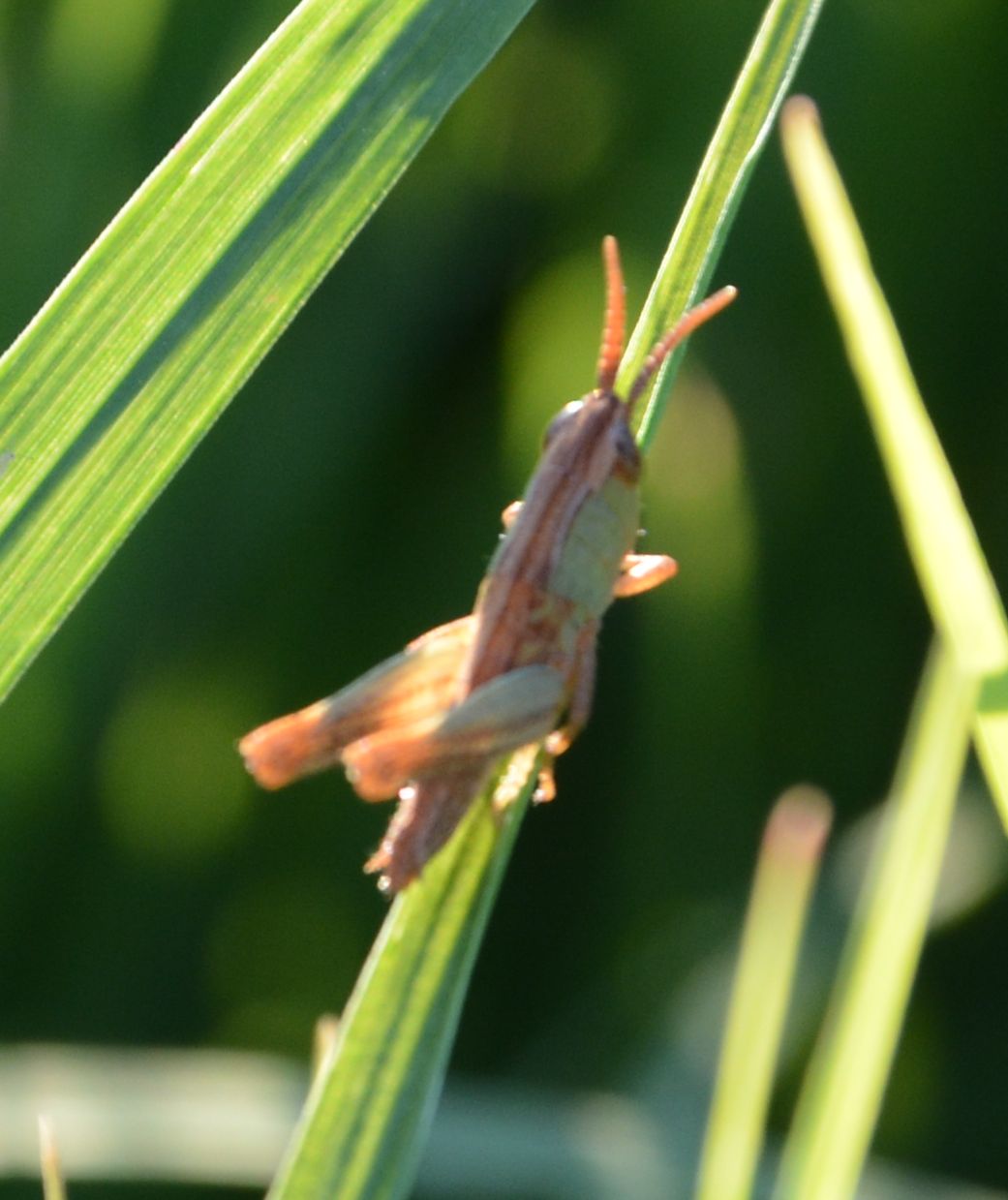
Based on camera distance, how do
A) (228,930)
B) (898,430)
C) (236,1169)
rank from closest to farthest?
1. (898,430)
2. (236,1169)
3. (228,930)

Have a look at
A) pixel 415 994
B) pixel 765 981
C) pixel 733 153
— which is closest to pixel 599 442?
pixel 733 153

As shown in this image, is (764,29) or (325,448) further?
(325,448)

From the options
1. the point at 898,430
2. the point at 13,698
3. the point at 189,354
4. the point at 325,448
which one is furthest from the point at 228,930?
the point at 898,430

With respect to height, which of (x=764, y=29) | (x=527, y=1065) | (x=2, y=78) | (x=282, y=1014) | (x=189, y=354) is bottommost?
(x=527, y=1065)

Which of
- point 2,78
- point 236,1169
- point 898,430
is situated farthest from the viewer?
point 2,78

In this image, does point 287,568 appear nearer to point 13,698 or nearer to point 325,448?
point 325,448

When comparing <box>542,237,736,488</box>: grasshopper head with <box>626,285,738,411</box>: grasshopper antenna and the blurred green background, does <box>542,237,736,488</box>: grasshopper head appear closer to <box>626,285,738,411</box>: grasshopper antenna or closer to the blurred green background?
<box>626,285,738,411</box>: grasshopper antenna

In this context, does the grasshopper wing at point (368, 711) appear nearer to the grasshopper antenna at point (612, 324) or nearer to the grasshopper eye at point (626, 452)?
the grasshopper eye at point (626, 452)

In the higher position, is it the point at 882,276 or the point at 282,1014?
the point at 882,276

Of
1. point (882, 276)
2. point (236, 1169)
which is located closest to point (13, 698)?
point (236, 1169)
